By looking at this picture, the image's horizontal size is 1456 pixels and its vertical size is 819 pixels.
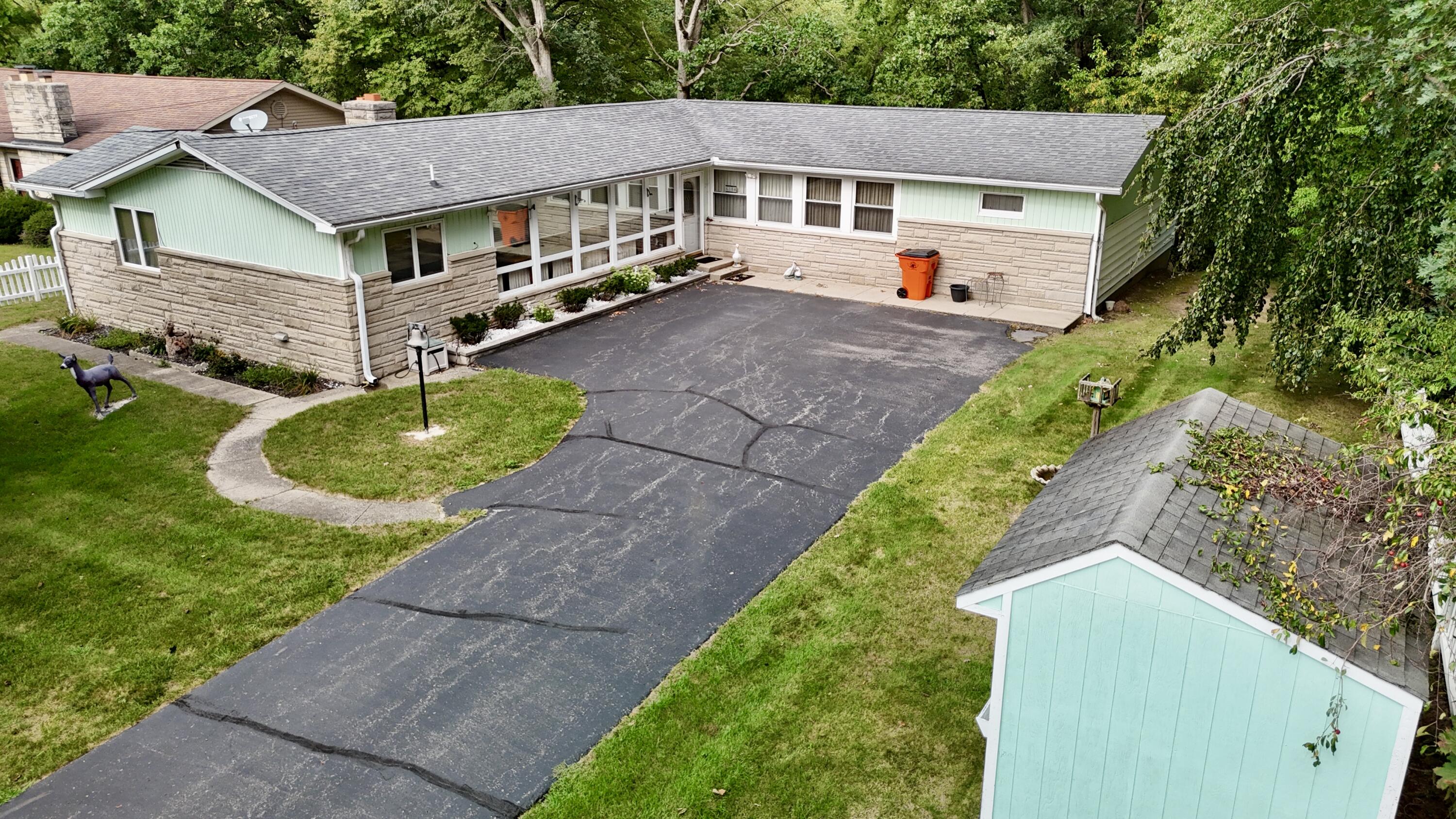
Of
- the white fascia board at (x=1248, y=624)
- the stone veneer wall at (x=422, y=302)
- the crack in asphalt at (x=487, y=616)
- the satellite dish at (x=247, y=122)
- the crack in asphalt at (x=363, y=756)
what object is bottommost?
the crack in asphalt at (x=363, y=756)

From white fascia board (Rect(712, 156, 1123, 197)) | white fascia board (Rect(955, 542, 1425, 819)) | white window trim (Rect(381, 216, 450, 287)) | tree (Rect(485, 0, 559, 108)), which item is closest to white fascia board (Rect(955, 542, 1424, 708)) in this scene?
white fascia board (Rect(955, 542, 1425, 819))

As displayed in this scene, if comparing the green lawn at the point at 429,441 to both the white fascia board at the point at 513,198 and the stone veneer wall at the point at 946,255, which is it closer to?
the white fascia board at the point at 513,198

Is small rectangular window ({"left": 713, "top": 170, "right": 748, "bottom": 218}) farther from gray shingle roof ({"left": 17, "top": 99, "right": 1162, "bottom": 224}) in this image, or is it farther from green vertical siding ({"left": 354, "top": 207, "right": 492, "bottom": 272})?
green vertical siding ({"left": 354, "top": 207, "right": 492, "bottom": 272})

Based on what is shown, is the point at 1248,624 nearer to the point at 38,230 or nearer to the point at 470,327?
the point at 470,327

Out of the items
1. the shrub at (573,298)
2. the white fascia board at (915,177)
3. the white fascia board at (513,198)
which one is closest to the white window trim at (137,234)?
the white fascia board at (513,198)

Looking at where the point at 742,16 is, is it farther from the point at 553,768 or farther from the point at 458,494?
the point at 553,768
